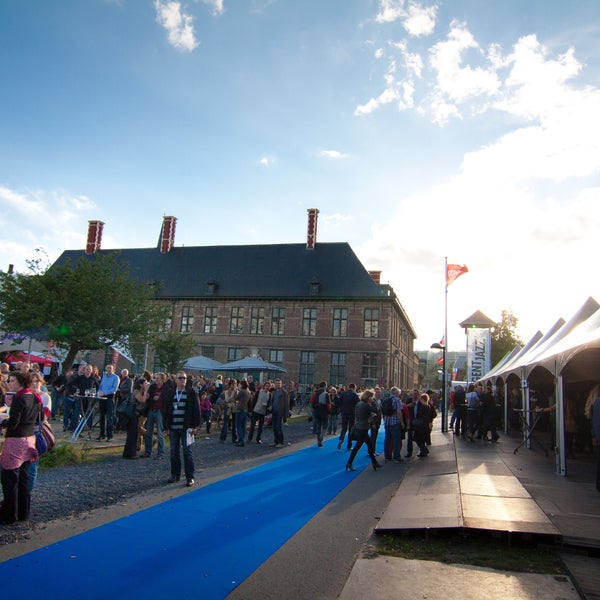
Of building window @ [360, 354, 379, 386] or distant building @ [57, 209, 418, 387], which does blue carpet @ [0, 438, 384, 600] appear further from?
distant building @ [57, 209, 418, 387]

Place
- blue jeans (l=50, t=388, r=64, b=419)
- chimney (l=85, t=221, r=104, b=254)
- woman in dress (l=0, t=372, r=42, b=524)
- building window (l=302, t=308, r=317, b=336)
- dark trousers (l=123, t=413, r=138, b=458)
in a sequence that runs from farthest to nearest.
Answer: chimney (l=85, t=221, r=104, b=254) → building window (l=302, t=308, r=317, b=336) → blue jeans (l=50, t=388, r=64, b=419) → dark trousers (l=123, t=413, r=138, b=458) → woman in dress (l=0, t=372, r=42, b=524)

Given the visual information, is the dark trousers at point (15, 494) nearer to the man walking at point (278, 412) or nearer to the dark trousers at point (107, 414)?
the dark trousers at point (107, 414)

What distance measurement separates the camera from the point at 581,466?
11.1 m

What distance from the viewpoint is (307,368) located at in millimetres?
41375

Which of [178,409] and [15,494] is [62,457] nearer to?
[178,409]

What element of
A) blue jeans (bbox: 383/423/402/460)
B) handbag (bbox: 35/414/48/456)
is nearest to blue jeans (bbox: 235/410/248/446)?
blue jeans (bbox: 383/423/402/460)

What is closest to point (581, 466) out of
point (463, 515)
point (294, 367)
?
point (463, 515)

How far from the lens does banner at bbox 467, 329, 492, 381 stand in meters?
25.9

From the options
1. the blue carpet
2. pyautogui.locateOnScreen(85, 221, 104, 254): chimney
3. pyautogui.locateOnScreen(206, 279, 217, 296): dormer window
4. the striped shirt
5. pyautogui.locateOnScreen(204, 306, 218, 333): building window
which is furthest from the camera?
pyautogui.locateOnScreen(85, 221, 104, 254): chimney

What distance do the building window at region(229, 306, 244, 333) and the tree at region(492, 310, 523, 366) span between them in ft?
80.3

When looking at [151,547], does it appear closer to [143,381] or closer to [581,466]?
[143,381]

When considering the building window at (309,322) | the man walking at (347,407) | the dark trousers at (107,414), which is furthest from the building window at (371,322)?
the dark trousers at (107,414)

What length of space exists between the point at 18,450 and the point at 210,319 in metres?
39.5

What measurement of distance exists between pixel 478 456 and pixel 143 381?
8492 mm
